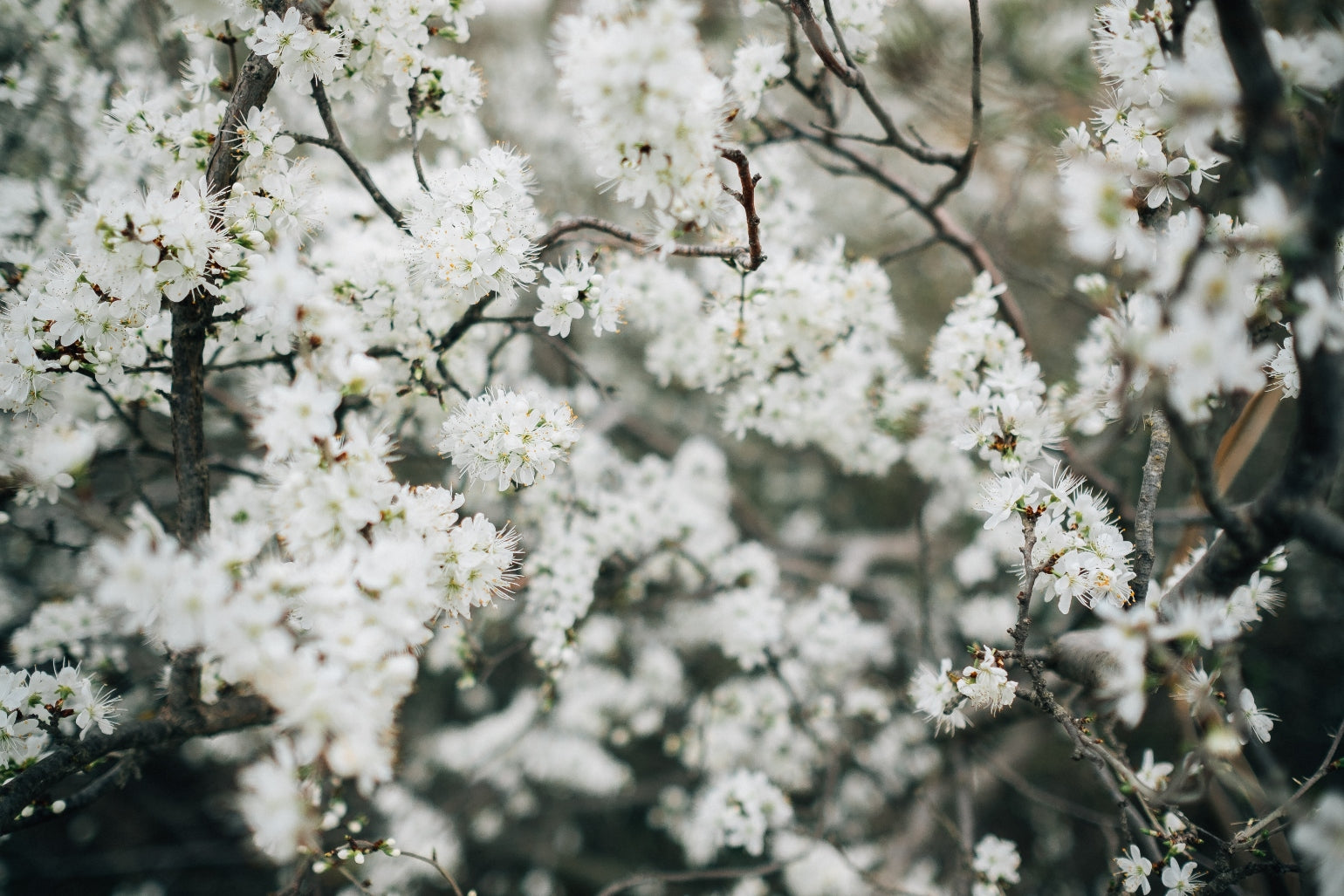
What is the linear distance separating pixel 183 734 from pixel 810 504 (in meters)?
5.77

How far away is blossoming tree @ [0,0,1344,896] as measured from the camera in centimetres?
143

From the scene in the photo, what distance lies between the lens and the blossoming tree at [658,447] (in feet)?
4.69

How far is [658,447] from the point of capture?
510 cm

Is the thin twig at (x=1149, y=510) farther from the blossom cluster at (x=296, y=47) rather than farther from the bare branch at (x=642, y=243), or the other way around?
the blossom cluster at (x=296, y=47)

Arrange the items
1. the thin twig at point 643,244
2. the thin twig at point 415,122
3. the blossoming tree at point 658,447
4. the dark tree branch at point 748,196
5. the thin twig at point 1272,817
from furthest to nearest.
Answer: the thin twig at point 415,122 < the thin twig at point 643,244 < the dark tree branch at point 748,196 < the thin twig at point 1272,817 < the blossoming tree at point 658,447

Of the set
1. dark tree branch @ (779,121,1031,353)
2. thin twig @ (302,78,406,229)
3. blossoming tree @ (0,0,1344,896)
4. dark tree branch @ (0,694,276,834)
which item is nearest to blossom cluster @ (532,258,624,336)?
blossoming tree @ (0,0,1344,896)

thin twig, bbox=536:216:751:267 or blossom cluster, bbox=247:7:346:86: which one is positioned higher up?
blossom cluster, bbox=247:7:346:86

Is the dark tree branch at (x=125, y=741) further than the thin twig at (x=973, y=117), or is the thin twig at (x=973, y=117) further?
the thin twig at (x=973, y=117)

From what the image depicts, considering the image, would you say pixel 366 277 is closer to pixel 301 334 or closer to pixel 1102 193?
pixel 301 334

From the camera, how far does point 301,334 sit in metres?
1.52

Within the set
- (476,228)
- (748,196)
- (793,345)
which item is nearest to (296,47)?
(476,228)

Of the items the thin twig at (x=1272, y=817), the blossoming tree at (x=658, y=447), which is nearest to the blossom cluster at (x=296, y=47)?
the blossoming tree at (x=658, y=447)

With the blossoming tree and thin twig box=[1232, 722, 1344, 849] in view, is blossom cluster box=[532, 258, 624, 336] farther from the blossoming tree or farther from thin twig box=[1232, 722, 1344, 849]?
thin twig box=[1232, 722, 1344, 849]

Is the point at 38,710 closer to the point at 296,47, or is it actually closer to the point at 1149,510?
the point at 296,47
